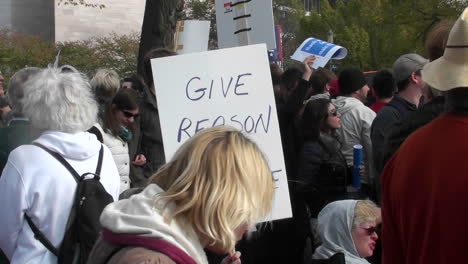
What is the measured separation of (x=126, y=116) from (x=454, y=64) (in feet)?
9.84

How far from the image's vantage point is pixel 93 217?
312 centimetres

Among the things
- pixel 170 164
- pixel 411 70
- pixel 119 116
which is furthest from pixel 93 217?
pixel 411 70

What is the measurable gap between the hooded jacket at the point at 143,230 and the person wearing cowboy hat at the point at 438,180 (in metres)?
0.96

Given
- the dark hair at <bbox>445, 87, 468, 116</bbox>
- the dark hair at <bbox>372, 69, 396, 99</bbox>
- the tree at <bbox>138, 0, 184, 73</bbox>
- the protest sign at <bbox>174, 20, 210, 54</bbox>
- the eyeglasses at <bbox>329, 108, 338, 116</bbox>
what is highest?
the tree at <bbox>138, 0, 184, 73</bbox>

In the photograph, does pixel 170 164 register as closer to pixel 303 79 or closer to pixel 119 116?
pixel 119 116

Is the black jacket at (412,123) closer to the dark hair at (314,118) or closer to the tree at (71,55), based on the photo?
the dark hair at (314,118)

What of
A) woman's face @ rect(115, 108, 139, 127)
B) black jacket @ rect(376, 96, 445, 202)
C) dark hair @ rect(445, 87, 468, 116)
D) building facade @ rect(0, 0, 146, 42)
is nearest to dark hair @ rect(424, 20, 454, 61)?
black jacket @ rect(376, 96, 445, 202)

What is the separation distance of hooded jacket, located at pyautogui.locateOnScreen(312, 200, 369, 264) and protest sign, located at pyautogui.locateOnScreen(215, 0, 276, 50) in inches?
92.5

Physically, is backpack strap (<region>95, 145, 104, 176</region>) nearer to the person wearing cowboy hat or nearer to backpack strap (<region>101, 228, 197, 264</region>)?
the person wearing cowboy hat

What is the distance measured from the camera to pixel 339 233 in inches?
169

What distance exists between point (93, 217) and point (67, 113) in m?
0.48

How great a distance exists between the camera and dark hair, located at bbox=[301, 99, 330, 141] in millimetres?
5719

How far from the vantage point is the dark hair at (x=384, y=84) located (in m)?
6.37

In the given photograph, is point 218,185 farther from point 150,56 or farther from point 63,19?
point 63,19
